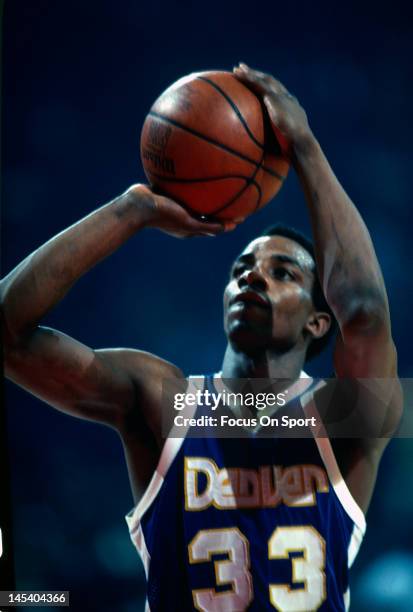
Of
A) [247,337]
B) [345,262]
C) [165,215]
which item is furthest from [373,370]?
[165,215]

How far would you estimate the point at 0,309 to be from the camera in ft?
5.14

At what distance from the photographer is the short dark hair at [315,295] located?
6.85ft

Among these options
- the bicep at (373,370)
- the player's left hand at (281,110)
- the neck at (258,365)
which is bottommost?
the bicep at (373,370)

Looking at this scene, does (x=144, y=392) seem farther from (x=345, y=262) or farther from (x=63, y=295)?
(x=345, y=262)

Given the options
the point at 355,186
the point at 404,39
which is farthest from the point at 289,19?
the point at 355,186

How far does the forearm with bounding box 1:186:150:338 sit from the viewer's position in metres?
1.55

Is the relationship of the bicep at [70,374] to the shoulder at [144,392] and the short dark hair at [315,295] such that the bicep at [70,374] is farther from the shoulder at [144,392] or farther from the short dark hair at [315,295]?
the short dark hair at [315,295]

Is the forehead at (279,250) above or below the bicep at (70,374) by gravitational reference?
above

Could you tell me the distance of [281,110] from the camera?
1618 mm

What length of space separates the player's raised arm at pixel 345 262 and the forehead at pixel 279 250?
43 cm

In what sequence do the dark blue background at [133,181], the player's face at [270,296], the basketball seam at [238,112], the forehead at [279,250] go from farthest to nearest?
1. the dark blue background at [133,181]
2. the forehead at [279,250]
3. the player's face at [270,296]
4. the basketball seam at [238,112]

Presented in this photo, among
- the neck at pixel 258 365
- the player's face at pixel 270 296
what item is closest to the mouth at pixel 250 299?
the player's face at pixel 270 296

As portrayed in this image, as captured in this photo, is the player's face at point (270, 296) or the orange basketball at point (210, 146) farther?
the player's face at point (270, 296)

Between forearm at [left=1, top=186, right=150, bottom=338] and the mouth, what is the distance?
1.27 ft
